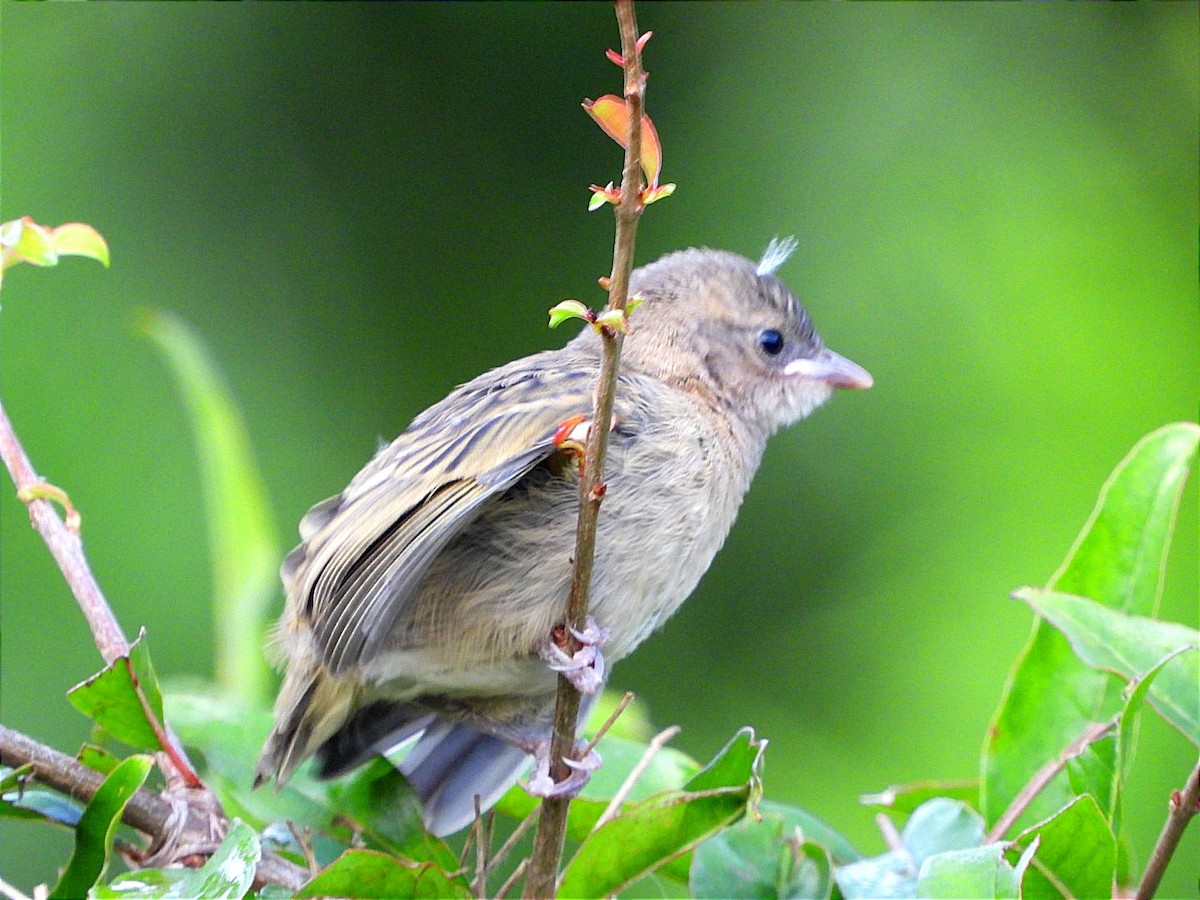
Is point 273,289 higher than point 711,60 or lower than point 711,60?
lower

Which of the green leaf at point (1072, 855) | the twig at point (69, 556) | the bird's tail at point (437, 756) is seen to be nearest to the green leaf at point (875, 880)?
the green leaf at point (1072, 855)

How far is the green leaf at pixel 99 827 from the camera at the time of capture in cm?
195

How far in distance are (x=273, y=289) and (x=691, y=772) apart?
3.78 meters

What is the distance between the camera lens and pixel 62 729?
4918 millimetres

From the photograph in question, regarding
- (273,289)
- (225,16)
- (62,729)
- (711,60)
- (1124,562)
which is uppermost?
(225,16)

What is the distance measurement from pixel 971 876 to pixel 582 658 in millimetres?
706

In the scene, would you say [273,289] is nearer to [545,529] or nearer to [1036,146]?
[1036,146]

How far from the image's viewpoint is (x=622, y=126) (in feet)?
5.25

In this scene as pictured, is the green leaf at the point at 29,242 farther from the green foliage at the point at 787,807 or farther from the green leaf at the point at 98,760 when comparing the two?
the green leaf at the point at 98,760

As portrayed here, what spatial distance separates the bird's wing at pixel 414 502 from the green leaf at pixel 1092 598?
0.90m

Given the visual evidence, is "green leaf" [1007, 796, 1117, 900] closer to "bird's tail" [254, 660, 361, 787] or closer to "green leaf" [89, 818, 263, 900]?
"green leaf" [89, 818, 263, 900]

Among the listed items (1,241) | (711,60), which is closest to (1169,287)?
(711,60)

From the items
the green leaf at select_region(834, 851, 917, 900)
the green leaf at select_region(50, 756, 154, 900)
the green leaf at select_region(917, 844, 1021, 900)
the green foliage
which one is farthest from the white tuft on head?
the green leaf at select_region(50, 756, 154, 900)

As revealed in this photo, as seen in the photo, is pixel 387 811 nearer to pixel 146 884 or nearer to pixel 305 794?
pixel 305 794
